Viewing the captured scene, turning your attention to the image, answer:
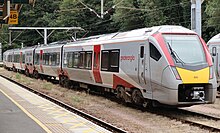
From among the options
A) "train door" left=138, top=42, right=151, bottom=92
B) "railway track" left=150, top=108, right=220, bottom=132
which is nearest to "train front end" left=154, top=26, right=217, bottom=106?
"railway track" left=150, top=108, right=220, bottom=132

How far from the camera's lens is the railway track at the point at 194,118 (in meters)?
11.7

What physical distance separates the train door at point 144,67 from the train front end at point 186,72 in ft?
2.70

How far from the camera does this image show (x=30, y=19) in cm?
8038

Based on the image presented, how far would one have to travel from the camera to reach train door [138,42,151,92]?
46.2 ft

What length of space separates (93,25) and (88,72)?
47.5 metres

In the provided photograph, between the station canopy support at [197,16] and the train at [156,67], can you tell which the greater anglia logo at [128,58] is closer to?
the train at [156,67]

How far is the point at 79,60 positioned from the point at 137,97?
23.9 ft

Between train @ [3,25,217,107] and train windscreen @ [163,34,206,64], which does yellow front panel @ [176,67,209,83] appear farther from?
train windscreen @ [163,34,206,64]

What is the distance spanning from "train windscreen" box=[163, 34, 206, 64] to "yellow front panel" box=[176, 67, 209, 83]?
360 mm

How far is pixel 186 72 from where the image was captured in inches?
A: 520

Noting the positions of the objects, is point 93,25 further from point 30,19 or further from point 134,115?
point 134,115

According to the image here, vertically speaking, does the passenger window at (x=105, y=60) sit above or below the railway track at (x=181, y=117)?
above

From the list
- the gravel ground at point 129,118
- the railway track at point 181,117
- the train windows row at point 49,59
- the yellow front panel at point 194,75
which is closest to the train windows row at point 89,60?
the gravel ground at point 129,118

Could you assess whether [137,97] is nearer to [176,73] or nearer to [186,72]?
[176,73]
